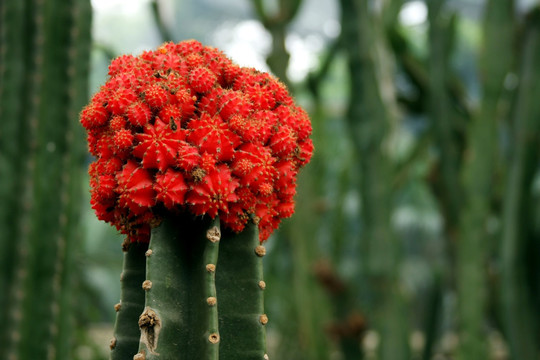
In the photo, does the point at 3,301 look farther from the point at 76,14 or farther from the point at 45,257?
the point at 76,14

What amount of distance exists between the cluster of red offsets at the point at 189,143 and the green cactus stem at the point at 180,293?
1.3 inches

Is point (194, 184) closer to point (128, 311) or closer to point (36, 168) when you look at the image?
point (128, 311)

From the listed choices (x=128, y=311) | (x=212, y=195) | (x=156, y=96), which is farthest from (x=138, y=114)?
(x=128, y=311)

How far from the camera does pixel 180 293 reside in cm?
80

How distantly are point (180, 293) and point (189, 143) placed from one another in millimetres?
184

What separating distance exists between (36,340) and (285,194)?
1.03 metres

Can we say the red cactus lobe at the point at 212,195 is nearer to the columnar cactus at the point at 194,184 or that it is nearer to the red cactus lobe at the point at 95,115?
the columnar cactus at the point at 194,184

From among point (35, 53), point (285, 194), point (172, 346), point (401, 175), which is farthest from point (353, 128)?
point (172, 346)

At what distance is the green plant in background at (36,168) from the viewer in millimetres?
1616

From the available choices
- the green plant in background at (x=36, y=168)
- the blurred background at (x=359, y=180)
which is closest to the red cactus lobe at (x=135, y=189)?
the blurred background at (x=359, y=180)

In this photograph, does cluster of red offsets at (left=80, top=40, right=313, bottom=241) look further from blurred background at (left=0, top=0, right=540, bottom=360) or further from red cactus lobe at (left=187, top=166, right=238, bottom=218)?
blurred background at (left=0, top=0, right=540, bottom=360)

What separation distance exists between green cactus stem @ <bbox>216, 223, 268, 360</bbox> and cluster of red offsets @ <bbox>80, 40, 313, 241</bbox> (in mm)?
28

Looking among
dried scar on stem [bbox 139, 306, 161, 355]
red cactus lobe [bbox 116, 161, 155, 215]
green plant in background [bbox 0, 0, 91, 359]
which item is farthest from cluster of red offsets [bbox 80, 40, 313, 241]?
green plant in background [bbox 0, 0, 91, 359]

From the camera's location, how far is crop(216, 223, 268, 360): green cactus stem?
0.82 meters
